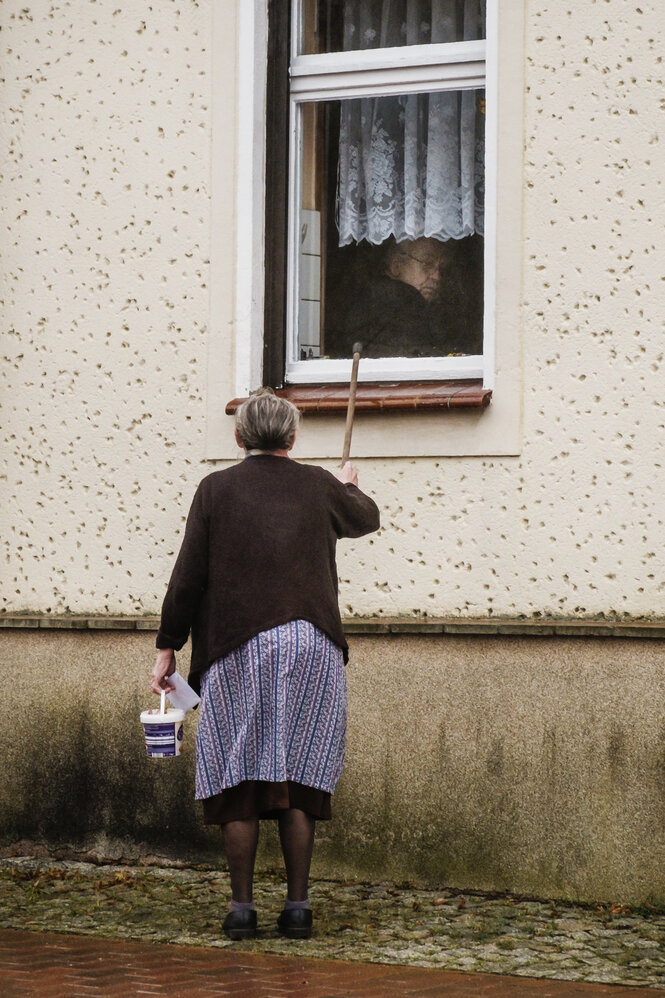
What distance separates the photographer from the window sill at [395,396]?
636cm

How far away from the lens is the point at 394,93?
6953 millimetres

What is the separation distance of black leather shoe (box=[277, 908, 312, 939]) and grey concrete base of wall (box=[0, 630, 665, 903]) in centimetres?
119

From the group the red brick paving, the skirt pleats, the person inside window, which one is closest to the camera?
the red brick paving

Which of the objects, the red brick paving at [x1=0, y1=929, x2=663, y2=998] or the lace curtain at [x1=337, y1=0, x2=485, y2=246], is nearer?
the red brick paving at [x1=0, y1=929, x2=663, y2=998]

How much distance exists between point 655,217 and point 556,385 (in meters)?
0.78

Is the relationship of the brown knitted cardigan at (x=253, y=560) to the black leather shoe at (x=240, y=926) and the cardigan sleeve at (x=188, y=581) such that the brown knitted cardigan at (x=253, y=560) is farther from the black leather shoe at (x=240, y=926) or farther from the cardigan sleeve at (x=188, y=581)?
the black leather shoe at (x=240, y=926)

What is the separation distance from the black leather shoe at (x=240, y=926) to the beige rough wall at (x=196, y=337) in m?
1.69

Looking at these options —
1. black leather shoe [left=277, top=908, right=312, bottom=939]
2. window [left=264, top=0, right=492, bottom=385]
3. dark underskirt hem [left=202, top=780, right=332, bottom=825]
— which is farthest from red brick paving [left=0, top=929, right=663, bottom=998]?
window [left=264, top=0, right=492, bottom=385]

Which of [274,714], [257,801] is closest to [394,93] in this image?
[274,714]

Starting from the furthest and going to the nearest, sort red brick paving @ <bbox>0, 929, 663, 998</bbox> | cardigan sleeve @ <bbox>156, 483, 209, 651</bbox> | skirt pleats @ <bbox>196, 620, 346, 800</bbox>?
cardigan sleeve @ <bbox>156, 483, 209, 651</bbox>, skirt pleats @ <bbox>196, 620, 346, 800</bbox>, red brick paving @ <bbox>0, 929, 663, 998</bbox>

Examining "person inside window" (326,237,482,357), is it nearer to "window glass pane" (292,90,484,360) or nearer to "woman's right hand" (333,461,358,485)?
"window glass pane" (292,90,484,360)

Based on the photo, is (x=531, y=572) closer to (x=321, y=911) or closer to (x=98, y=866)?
(x=321, y=911)

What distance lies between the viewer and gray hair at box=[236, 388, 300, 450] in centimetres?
528

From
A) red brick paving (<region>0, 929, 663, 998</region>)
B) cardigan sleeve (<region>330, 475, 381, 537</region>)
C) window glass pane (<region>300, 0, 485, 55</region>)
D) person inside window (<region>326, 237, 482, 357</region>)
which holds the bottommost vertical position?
red brick paving (<region>0, 929, 663, 998</region>)
